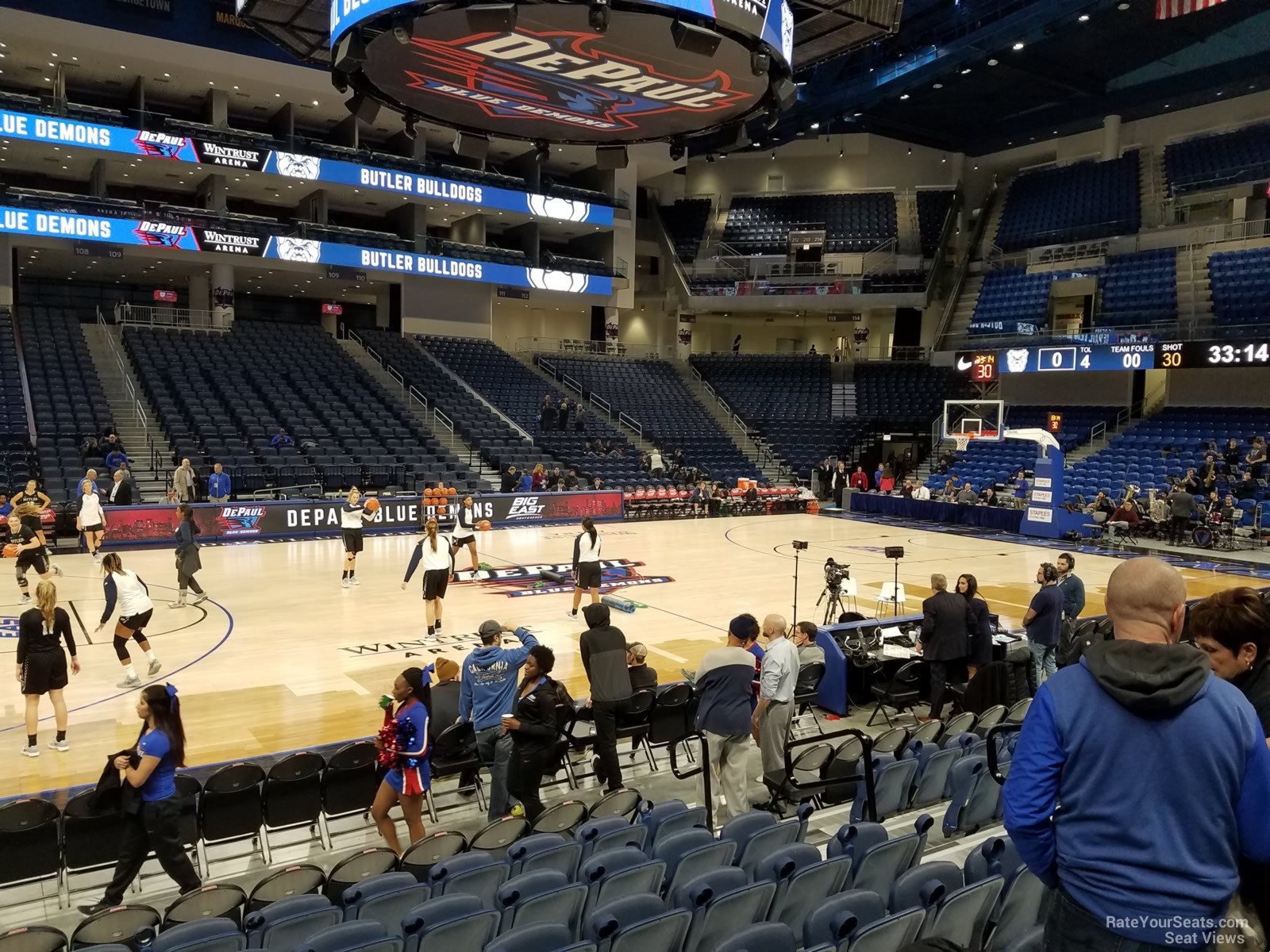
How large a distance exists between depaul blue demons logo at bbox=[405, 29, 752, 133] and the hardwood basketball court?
6.27m

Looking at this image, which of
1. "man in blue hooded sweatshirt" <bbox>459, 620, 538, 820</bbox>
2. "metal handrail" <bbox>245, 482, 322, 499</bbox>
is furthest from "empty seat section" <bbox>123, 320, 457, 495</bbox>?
"man in blue hooded sweatshirt" <bbox>459, 620, 538, 820</bbox>

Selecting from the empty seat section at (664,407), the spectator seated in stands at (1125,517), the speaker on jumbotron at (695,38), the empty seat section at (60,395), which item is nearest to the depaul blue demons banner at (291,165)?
the empty seat section at (60,395)

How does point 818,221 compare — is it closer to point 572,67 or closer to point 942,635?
point 572,67

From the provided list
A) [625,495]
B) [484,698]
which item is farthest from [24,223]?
[484,698]

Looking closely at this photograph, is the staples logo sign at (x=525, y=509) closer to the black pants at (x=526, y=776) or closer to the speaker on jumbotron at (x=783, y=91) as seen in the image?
the speaker on jumbotron at (x=783, y=91)

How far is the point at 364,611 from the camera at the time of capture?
13500mm

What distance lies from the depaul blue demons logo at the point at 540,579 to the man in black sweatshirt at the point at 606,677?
7.66m

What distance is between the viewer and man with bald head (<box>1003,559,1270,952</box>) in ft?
6.43

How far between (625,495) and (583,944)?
23243 mm

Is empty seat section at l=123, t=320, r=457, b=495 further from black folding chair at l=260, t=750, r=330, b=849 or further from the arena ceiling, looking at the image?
black folding chair at l=260, t=750, r=330, b=849

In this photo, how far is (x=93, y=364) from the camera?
81.8 ft

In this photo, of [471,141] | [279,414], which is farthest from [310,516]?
[471,141]

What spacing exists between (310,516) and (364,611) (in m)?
8.61

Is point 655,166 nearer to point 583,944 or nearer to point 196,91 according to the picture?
point 196,91
